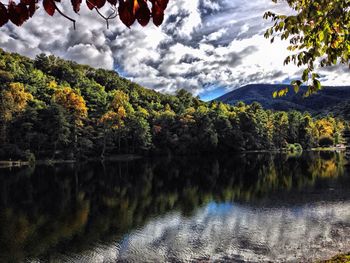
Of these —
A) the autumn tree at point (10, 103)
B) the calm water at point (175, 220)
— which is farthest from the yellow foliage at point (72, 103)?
the calm water at point (175, 220)

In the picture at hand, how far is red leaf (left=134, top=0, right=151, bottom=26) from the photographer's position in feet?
6.32

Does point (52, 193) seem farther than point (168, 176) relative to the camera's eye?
No

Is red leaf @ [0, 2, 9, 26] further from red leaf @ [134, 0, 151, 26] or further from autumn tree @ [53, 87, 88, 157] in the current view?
autumn tree @ [53, 87, 88, 157]

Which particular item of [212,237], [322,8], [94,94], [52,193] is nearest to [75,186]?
[52,193]

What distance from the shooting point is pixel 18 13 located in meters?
2.14

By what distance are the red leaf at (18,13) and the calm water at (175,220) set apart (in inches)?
645

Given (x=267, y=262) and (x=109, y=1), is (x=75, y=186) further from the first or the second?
(x=109, y=1)

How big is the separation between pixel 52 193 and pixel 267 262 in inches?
1028

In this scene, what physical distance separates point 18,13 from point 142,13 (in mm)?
834

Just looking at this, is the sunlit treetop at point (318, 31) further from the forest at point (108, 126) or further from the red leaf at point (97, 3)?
the forest at point (108, 126)

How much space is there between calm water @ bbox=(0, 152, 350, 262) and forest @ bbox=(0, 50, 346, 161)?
26.3 metres

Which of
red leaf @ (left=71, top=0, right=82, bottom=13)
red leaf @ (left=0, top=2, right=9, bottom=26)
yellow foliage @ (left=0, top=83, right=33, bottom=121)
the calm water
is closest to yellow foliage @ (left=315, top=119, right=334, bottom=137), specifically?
the calm water

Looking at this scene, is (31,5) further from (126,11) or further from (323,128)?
(323,128)

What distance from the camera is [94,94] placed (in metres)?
92.6
